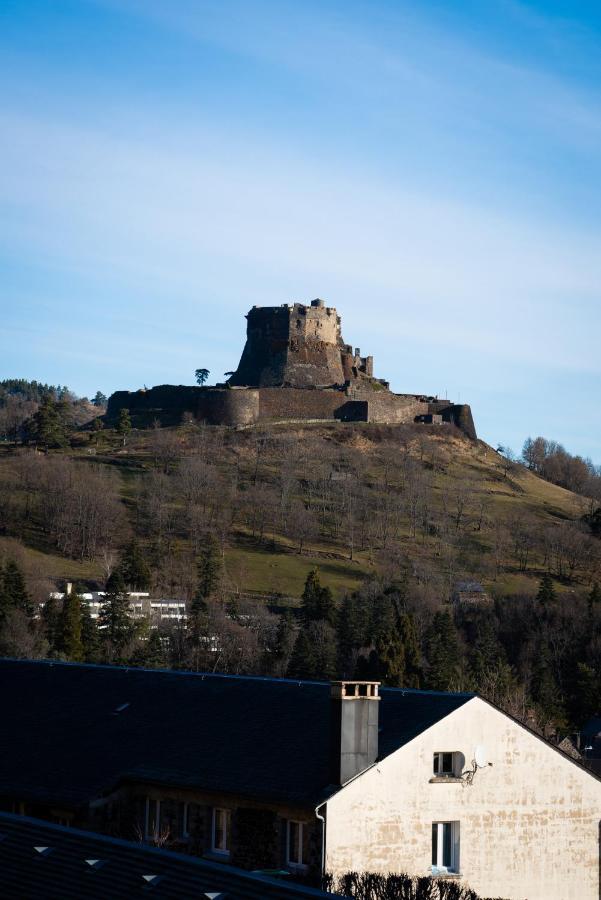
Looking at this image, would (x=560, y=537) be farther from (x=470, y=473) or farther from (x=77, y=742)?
(x=77, y=742)

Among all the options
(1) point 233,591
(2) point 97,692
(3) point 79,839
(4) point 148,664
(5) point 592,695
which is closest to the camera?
(3) point 79,839

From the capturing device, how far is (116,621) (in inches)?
2707

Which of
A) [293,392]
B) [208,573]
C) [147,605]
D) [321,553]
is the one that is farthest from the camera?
[293,392]

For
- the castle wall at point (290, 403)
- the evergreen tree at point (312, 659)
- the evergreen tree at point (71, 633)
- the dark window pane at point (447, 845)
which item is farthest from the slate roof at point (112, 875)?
the castle wall at point (290, 403)

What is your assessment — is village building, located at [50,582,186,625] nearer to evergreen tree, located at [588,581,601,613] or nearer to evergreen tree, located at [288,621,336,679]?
evergreen tree, located at [288,621,336,679]

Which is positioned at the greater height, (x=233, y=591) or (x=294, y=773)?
(x=233, y=591)

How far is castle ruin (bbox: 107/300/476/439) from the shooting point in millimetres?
127938

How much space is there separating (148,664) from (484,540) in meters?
56.6

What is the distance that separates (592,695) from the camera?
68312 mm

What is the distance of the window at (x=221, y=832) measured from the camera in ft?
77.6

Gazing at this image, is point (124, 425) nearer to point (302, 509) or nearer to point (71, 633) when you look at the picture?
point (302, 509)

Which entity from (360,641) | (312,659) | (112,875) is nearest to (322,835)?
(112,875)

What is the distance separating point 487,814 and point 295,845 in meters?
3.76

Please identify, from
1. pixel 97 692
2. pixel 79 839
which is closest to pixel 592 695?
pixel 97 692
